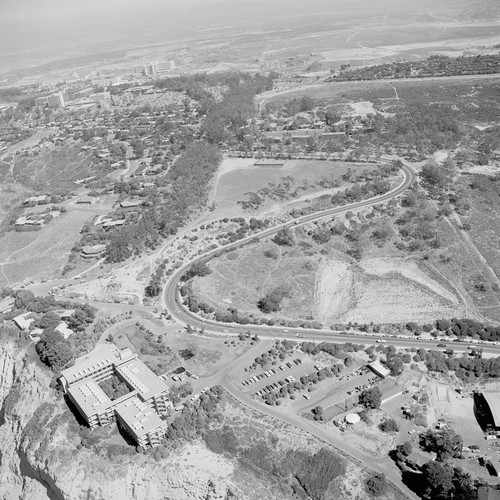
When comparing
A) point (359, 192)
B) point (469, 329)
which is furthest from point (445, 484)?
point (359, 192)

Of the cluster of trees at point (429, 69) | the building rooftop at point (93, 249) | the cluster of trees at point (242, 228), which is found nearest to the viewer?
the building rooftop at point (93, 249)

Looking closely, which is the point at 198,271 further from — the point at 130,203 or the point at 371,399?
the point at 371,399

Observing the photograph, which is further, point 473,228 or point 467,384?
point 473,228

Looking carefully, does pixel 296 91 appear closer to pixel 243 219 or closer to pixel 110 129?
pixel 110 129

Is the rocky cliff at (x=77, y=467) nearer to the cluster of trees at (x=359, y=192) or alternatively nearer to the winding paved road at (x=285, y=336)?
the winding paved road at (x=285, y=336)

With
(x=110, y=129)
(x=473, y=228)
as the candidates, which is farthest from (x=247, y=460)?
(x=110, y=129)

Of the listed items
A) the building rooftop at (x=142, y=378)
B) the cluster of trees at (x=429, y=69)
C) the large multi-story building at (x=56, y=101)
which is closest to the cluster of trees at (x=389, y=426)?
the building rooftop at (x=142, y=378)
